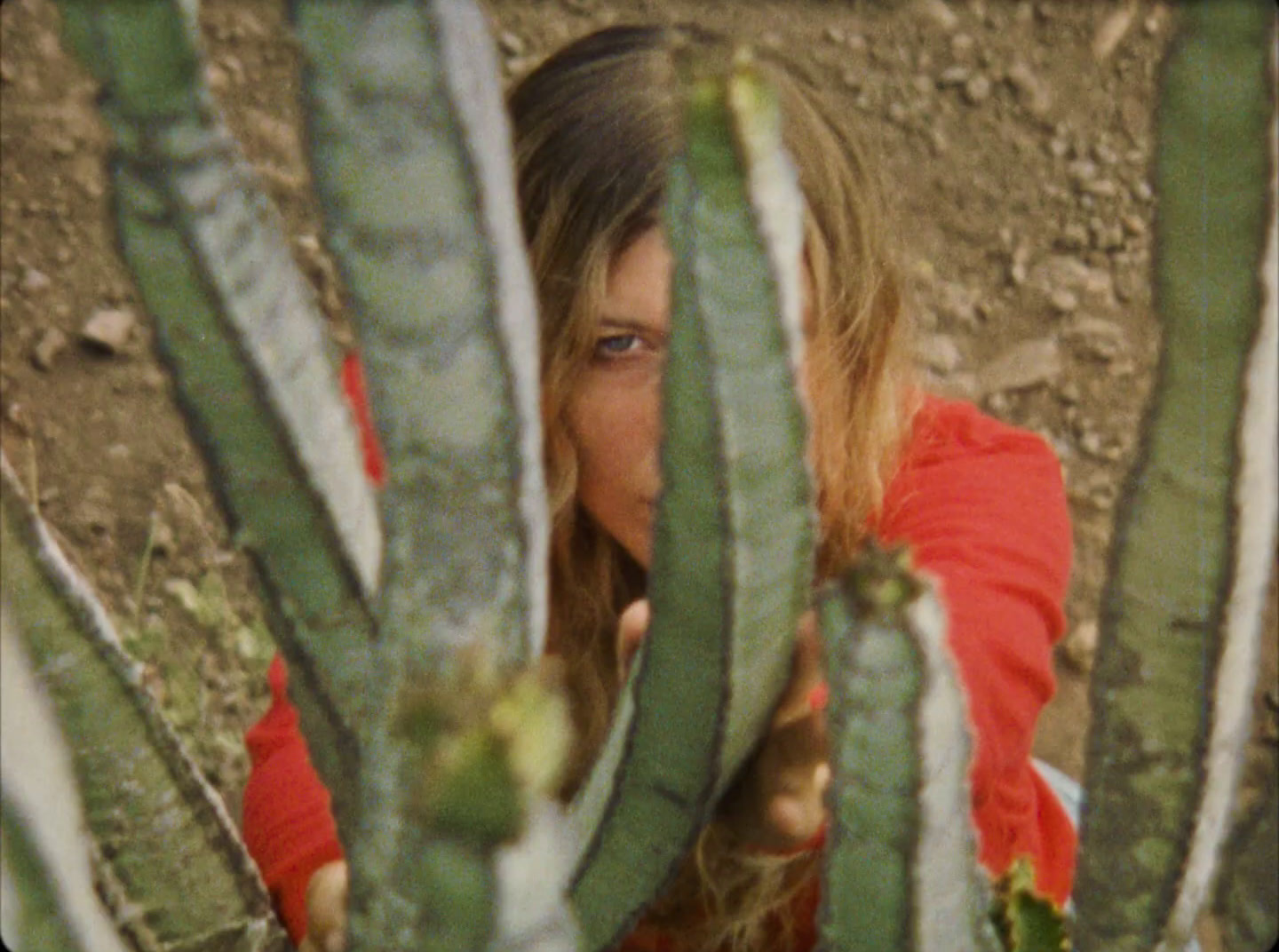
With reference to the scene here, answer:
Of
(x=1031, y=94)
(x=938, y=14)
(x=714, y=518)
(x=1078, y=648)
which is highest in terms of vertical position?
(x=714, y=518)

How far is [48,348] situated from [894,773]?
1.82 metres

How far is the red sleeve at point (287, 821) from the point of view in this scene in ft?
3.47

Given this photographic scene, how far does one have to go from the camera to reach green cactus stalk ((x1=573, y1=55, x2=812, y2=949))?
1.50 feet

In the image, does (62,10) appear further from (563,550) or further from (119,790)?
(563,550)

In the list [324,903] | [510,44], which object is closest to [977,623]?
[324,903]

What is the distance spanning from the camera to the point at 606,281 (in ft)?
3.50

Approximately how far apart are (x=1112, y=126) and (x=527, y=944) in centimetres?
233

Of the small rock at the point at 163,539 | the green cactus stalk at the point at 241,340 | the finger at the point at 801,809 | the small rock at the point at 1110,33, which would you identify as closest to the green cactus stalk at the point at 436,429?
the green cactus stalk at the point at 241,340

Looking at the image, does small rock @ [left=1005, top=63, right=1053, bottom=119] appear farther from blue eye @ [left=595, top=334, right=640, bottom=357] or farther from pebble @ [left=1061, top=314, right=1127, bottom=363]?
blue eye @ [left=595, top=334, right=640, bottom=357]

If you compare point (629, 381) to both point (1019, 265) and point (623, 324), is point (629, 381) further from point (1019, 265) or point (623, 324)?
point (1019, 265)

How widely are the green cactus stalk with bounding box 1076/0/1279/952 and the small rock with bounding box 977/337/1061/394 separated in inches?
72.2

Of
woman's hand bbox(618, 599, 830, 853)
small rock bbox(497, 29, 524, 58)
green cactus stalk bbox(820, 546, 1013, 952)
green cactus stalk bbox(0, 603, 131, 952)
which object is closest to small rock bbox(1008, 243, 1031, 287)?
small rock bbox(497, 29, 524, 58)

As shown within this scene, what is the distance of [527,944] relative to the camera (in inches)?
15.7

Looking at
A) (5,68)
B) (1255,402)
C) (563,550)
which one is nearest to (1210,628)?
(1255,402)
